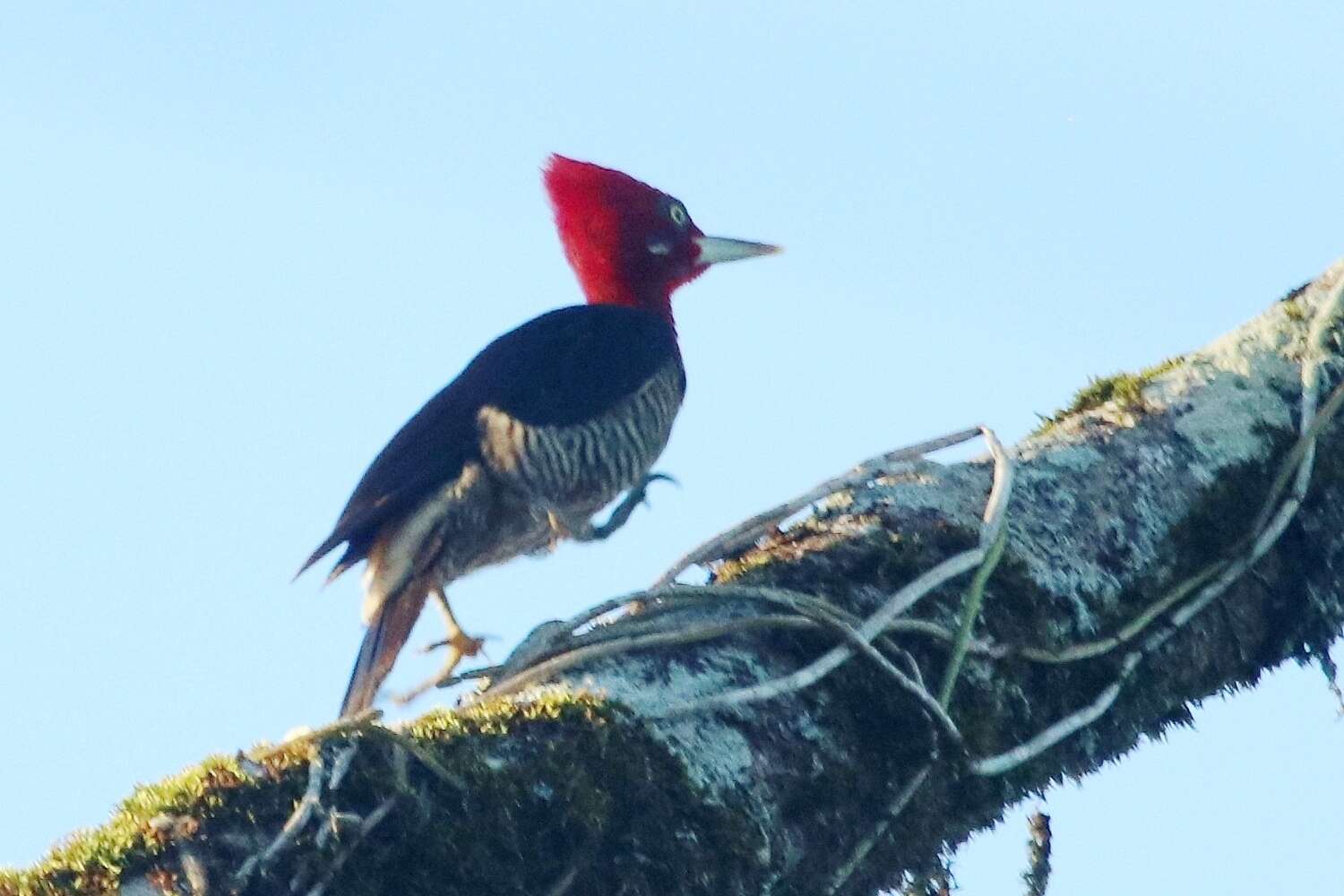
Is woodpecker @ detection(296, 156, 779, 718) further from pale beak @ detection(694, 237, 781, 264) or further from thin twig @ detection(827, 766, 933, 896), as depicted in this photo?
thin twig @ detection(827, 766, 933, 896)

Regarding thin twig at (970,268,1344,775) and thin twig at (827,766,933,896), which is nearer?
thin twig at (827,766,933,896)

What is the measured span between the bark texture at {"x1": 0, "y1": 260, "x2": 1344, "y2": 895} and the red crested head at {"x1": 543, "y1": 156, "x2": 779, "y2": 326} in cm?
290

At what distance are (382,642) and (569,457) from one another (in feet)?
2.18

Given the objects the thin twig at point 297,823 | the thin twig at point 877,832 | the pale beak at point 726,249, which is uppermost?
the pale beak at point 726,249

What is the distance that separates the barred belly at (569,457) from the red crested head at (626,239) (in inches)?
35.1

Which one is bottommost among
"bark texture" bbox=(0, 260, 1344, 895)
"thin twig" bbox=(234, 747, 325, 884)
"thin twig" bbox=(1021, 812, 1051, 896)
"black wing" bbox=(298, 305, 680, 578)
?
"thin twig" bbox=(1021, 812, 1051, 896)

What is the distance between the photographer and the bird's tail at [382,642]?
4246 mm

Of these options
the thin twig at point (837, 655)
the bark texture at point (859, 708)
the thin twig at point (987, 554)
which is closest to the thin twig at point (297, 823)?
the bark texture at point (859, 708)

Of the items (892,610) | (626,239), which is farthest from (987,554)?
(626,239)

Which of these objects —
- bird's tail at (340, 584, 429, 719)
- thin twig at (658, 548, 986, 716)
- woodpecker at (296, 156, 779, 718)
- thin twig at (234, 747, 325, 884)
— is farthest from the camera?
woodpecker at (296, 156, 779, 718)

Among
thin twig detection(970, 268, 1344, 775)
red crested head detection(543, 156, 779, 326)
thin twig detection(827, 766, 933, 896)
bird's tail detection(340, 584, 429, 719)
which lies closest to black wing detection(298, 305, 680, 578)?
bird's tail detection(340, 584, 429, 719)

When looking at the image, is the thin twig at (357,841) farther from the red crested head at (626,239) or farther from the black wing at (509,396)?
the red crested head at (626,239)

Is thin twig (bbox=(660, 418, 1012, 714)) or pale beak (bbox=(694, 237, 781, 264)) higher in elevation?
pale beak (bbox=(694, 237, 781, 264))

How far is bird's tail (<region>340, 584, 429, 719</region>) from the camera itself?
13.9 feet
